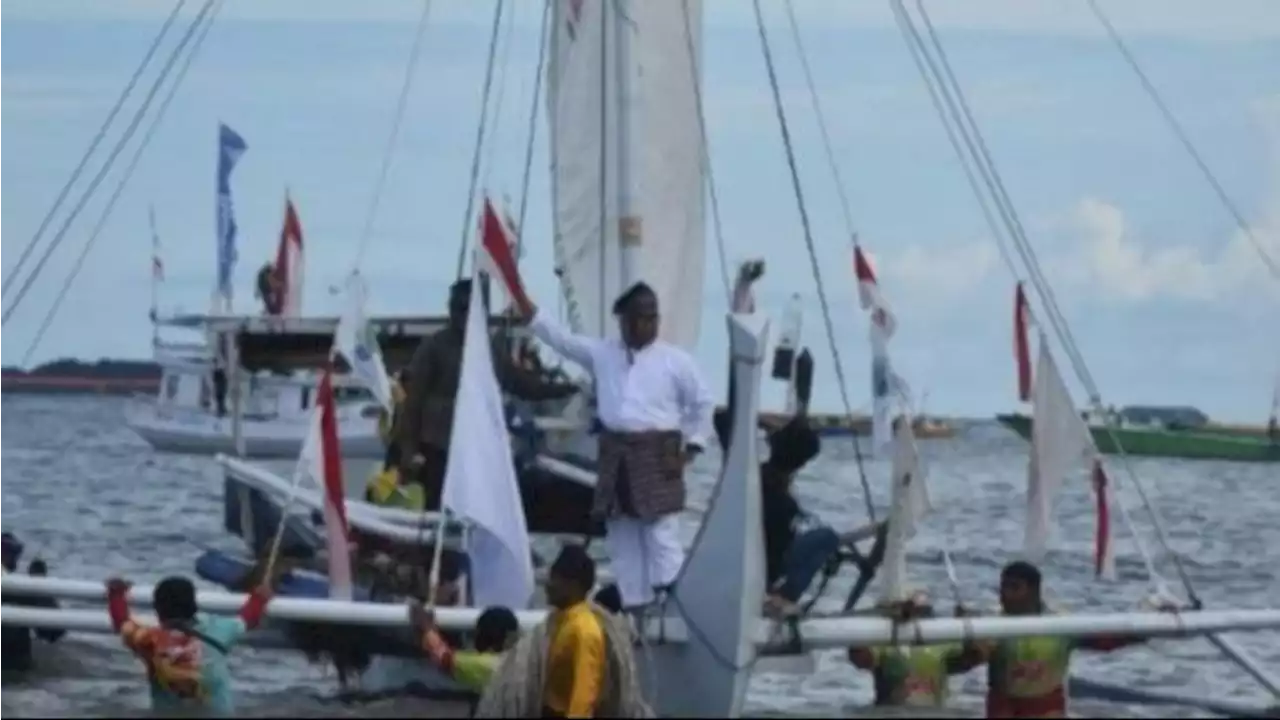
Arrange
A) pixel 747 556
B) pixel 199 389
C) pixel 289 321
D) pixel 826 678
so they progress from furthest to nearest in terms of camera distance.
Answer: pixel 199 389, pixel 289 321, pixel 826 678, pixel 747 556

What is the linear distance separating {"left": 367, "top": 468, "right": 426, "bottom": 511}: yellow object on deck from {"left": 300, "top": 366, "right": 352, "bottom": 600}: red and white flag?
10.5ft

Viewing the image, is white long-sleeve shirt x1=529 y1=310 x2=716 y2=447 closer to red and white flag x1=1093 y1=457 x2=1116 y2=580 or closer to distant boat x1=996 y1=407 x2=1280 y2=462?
red and white flag x1=1093 y1=457 x2=1116 y2=580

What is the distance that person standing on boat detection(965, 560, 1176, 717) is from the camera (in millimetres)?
18703

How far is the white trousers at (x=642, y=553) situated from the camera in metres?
19.7

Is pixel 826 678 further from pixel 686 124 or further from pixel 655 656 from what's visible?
pixel 655 656

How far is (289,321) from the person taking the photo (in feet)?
119

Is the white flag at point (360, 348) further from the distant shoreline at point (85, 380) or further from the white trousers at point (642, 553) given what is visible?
the distant shoreline at point (85, 380)

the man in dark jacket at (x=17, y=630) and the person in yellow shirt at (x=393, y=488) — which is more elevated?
the person in yellow shirt at (x=393, y=488)

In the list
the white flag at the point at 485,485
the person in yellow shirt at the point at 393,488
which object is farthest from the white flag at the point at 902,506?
the person in yellow shirt at the point at 393,488

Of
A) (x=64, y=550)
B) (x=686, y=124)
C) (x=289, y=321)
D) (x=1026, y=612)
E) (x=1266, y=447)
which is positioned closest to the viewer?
(x=1026, y=612)

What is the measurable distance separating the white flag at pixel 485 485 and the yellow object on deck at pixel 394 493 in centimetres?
341

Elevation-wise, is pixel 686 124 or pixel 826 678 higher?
pixel 686 124

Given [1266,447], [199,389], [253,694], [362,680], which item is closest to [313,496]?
[253,694]

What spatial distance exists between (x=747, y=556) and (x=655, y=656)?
1016mm
